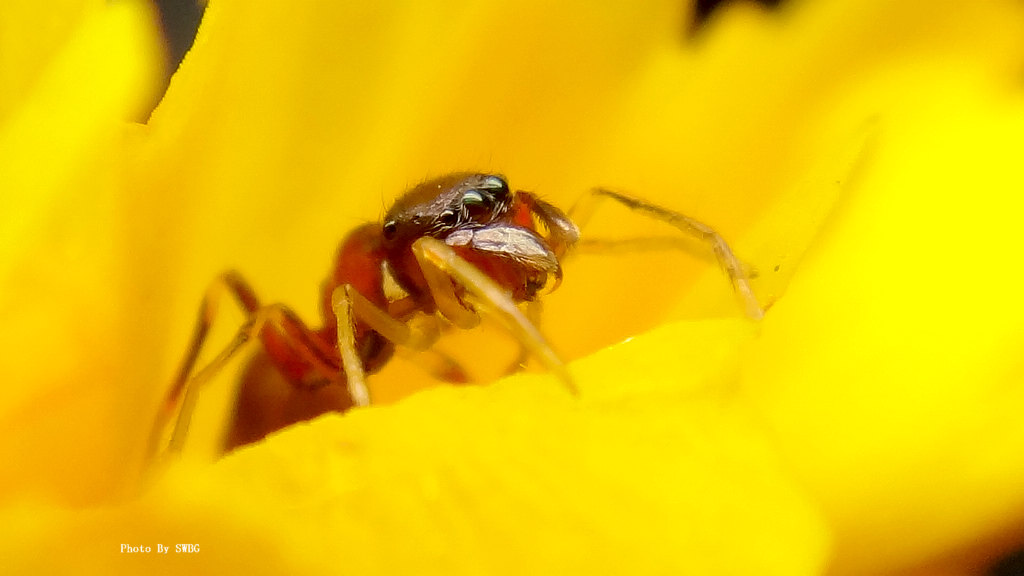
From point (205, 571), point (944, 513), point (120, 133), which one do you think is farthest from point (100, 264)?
point (944, 513)

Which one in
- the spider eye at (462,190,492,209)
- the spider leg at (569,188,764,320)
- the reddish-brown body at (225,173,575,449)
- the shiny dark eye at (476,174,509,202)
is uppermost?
the spider leg at (569,188,764,320)

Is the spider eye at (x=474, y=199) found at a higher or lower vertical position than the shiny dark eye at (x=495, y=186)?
lower

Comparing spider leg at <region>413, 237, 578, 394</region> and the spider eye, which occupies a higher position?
the spider eye

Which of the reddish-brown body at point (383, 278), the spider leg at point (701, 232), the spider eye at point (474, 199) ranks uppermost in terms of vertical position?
the spider leg at point (701, 232)

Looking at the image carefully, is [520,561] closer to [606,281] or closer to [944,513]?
[944,513]

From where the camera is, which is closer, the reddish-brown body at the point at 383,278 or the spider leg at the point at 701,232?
the spider leg at the point at 701,232
